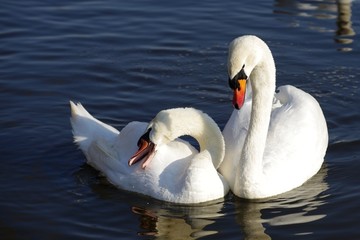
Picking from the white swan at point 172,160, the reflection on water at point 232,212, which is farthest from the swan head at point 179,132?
the reflection on water at point 232,212

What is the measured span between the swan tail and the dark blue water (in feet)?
1.06

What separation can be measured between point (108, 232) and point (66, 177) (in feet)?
5.18

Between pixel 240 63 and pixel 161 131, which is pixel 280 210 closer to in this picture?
pixel 161 131

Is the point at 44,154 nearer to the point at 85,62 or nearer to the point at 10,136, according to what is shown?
the point at 10,136

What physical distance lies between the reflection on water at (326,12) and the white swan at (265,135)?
5294 millimetres

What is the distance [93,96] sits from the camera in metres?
13.5

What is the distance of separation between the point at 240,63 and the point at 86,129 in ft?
9.05

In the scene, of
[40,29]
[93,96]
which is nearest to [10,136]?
[93,96]

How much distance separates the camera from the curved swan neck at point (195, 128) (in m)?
10.2

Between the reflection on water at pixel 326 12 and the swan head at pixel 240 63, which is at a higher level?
the swan head at pixel 240 63

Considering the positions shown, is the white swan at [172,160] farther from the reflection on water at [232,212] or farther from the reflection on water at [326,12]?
the reflection on water at [326,12]

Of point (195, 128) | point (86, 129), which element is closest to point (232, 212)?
point (195, 128)

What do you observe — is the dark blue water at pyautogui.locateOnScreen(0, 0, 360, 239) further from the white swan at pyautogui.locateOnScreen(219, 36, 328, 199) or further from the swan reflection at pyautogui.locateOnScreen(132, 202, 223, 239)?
the white swan at pyautogui.locateOnScreen(219, 36, 328, 199)

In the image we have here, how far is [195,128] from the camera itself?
10281mm
